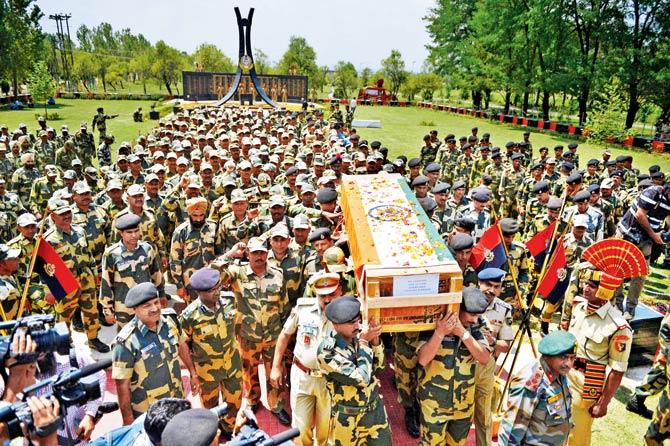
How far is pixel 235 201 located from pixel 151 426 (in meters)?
4.34

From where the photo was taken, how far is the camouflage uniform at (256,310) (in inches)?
192

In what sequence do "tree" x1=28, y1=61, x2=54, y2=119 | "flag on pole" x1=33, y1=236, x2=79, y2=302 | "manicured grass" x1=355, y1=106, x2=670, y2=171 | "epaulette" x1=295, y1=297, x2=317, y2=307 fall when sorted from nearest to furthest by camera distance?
"epaulette" x1=295, y1=297, x2=317, y2=307, "flag on pole" x1=33, y1=236, x2=79, y2=302, "manicured grass" x1=355, y1=106, x2=670, y2=171, "tree" x1=28, y1=61, x2=54, y2=119

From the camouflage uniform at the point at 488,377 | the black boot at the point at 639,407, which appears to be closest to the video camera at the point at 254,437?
the camouflage uniform at the point at 488,377

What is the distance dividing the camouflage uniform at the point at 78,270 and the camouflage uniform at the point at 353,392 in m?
4.28

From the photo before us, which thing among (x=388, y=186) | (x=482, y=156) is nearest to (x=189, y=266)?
(x=388, y=186)

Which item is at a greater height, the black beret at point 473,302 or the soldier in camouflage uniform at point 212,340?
the black beret at point 473,302

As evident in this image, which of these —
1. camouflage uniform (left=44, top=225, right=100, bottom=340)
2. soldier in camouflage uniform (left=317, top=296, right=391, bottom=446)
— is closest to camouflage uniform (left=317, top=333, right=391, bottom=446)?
soldier in camouflage uniform (left=317, top=296, right=391, bottom=446)

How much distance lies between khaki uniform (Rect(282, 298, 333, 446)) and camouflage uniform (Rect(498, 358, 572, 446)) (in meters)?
1.55

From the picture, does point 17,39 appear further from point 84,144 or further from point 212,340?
point 212,340

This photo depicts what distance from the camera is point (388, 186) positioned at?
5.68 metres

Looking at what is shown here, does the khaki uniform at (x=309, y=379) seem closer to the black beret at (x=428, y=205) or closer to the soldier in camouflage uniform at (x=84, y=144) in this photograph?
the black beret at (x=428, y=205)

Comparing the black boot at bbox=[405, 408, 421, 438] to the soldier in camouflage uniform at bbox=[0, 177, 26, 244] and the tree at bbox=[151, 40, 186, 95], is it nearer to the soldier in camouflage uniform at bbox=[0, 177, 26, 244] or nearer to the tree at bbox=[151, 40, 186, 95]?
the soldier in camouflage uniform at bbox=[0, 177, 26, 244]

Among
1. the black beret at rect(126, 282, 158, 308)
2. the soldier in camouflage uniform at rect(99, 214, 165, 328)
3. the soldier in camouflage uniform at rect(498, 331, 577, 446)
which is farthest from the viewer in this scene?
the soldier in camouflage uniform at rect(99, 214, 165, 328)

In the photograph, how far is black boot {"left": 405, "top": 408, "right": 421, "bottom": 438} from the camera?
4.79 meters
